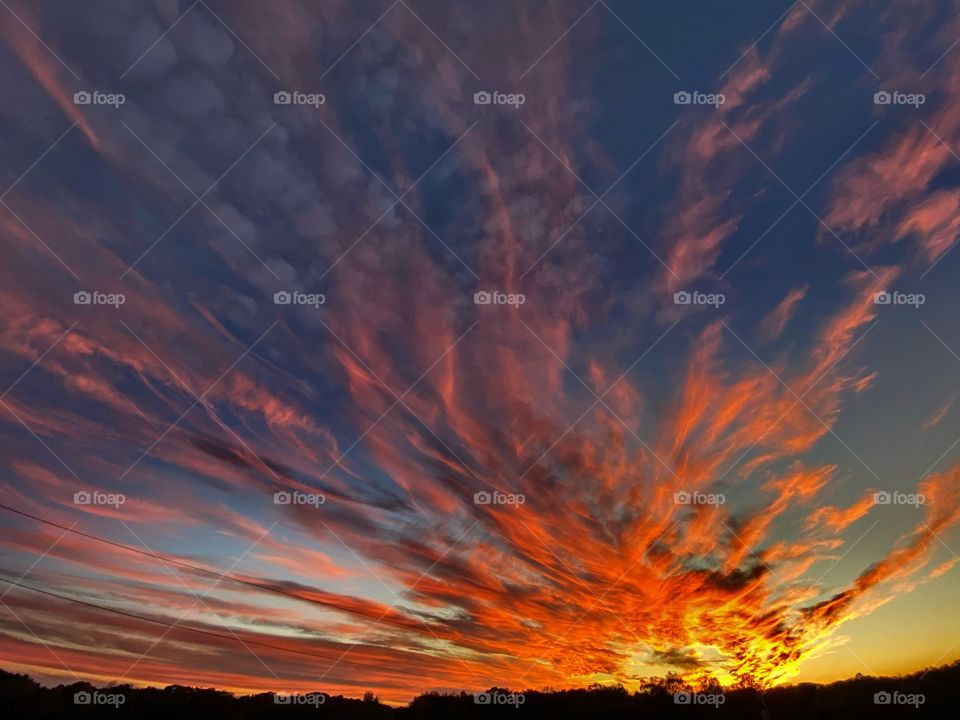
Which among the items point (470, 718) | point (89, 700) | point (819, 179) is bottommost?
point (470, 718)

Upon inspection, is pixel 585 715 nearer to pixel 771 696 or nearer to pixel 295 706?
pixel 771 696

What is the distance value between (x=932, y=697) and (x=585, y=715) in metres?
30.0

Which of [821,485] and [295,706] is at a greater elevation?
[821,485]

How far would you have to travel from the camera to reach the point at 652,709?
196ft

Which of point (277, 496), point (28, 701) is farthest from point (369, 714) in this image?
point (277, 496)

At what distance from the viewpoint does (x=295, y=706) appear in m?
61.7

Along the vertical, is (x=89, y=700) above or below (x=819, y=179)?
below

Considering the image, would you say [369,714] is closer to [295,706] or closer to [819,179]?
[295,706]

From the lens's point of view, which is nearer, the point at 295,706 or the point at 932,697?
the point at 932,697

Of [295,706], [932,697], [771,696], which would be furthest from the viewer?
[295,706]

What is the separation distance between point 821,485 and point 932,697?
1308 inches

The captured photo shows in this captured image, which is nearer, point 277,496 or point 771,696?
point 277,496

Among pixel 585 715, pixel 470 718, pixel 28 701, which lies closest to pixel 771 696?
pixel 585 715

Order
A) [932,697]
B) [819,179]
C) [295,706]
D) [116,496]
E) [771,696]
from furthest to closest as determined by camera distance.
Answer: [295,706]
[771,696]
[932,697]
[116,496]
[819,179]
